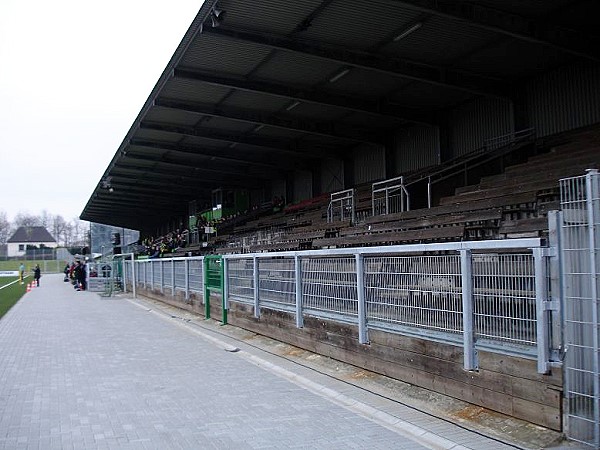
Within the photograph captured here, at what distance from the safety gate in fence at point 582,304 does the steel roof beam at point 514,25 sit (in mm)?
9106

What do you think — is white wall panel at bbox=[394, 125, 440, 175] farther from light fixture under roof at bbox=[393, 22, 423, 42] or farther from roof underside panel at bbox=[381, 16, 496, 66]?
light fixture under roof at bbox=[393, 22, 423, 42]

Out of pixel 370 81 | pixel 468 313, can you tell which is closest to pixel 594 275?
pixel 468 313

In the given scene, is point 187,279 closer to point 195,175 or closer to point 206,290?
point 206,290

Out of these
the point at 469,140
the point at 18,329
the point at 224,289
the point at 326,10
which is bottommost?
the point at 18,329

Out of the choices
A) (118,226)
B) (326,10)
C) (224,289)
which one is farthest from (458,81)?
(118,226)

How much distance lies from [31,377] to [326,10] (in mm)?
10299

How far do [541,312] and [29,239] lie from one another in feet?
541

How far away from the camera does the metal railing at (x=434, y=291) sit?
5.82 meters

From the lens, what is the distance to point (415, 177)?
21500 millimetres

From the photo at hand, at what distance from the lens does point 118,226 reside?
87000mm

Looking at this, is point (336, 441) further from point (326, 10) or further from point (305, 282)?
point (326, 10)

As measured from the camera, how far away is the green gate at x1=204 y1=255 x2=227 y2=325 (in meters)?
15.5

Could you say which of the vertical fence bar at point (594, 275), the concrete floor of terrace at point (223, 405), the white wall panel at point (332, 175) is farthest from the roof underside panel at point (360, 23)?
the white wall panel at point (332, 175)

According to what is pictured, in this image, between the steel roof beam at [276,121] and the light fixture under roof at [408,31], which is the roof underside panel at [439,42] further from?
the steel roof beam at [276,121]
